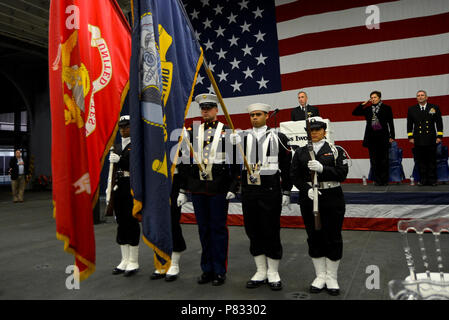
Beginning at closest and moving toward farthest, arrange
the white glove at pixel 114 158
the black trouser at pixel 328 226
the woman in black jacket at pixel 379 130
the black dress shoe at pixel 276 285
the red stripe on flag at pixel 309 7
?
1. the black trouser at pixel 328 226
2. the black dress shoe at pixel 276 285
3. the white glove at pixel 114 158
4. the woman in black jacket at pixel 379 130
5. the red stripe on flag at pixel 309 7

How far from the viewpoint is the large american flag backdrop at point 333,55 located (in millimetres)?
6465

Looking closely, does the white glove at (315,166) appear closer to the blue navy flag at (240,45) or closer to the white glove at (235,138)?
the white glove at (235,138)

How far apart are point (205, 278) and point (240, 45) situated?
20.3 ft

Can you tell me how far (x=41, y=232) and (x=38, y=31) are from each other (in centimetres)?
659

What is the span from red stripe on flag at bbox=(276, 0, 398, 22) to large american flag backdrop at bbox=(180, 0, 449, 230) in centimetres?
2

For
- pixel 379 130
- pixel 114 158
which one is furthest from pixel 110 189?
pixel 379 130

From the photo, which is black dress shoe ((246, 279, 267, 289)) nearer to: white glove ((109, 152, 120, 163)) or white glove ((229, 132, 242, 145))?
white glove ((229, 132, 242, 145))

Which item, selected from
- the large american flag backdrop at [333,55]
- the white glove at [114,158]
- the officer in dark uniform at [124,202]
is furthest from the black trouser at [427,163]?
the white glove at [114,158]

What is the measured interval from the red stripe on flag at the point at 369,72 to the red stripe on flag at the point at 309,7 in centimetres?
128

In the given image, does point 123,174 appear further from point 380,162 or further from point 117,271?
point 380,162

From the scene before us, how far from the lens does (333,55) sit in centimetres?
715

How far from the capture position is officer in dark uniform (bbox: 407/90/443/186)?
5.35 meters

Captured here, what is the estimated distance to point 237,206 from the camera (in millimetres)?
5699

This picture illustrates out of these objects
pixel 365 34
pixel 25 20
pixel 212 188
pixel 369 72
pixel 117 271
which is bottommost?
pixel 117 271
